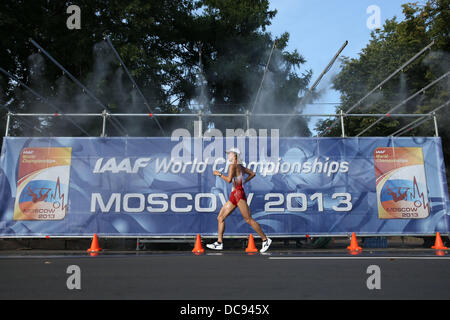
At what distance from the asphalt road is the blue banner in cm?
493

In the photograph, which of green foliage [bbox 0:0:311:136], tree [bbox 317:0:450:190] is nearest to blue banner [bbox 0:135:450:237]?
tree [bbox 317:0:450:190]

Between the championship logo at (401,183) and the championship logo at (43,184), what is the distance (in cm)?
891

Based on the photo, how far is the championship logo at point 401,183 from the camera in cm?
1135

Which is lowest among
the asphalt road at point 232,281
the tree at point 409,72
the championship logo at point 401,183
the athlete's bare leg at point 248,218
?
the asphalt road at point 232,281

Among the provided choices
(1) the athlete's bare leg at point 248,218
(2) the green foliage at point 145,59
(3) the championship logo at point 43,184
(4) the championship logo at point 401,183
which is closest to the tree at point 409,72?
(4) the championship logo at point 401,183

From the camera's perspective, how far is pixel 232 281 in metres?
4.59

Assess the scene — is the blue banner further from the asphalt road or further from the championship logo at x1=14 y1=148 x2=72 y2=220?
the asphalt road

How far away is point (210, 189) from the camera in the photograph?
37.8ft

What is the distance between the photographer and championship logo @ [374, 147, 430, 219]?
1135 centimetres

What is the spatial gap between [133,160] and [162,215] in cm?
182

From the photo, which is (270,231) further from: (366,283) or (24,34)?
(24,34)

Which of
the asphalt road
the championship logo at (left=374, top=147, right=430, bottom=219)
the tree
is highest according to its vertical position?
the tree

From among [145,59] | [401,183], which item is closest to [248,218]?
[401,183]

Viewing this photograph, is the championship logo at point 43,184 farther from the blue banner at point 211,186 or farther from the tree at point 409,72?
the tree at point 409,72
